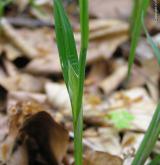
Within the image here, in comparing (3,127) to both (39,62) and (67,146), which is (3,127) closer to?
(67,146)

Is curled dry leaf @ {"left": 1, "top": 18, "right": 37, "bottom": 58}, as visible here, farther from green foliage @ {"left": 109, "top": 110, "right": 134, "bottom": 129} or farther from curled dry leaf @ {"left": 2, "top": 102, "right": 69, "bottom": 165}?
curled dry leaf @ {"left": 2, "top": 102, "right": 69, "bottom": 165}

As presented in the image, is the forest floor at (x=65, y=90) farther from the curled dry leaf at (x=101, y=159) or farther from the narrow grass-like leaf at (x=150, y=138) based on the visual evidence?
the narrow grass-like leaf at (x=150, y=138)

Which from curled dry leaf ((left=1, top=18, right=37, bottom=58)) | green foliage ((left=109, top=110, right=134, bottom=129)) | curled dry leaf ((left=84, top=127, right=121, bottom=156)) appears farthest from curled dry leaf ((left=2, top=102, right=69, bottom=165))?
curled dry leaf ((left=1, top=18, right=37, bottom=58))

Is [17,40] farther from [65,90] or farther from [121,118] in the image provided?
[121,118]

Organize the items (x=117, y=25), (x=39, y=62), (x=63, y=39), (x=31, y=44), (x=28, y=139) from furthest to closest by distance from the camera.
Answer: (x=117, y=25)
(x=31, y=44)
(x=39, y=62)
(x=28, y=139)
(x=63, y=39)

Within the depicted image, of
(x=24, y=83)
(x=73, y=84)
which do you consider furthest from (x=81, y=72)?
(x=24, y=83)

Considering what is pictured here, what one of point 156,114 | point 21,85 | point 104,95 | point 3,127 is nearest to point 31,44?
point 21,85
